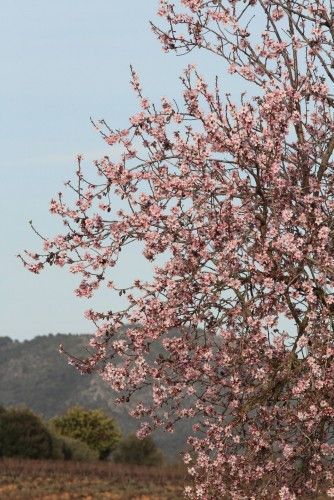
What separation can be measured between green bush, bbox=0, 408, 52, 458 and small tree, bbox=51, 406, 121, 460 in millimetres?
6804

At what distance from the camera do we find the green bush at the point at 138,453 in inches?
1553

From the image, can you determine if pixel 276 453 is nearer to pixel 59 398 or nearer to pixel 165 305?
pixel 165 305

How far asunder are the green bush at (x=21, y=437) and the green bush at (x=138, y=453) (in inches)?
169

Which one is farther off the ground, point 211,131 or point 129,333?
point 211,131

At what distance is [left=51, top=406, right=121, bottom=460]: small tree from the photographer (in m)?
44.1

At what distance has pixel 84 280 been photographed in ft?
37.0

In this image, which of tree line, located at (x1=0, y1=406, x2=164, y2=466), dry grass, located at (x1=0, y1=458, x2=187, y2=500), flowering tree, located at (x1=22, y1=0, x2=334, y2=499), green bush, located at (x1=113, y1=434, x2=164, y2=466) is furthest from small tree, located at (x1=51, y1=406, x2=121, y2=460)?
flowering tree, located at (x1=22, y1=0, x2=334, y2=499)

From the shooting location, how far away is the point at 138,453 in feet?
131

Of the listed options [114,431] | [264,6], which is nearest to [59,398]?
[114,431]

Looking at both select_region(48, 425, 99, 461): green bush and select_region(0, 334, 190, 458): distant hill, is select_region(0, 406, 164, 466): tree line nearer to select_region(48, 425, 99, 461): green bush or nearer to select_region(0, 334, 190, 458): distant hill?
select_region(48, 425, 99, 461): green bush

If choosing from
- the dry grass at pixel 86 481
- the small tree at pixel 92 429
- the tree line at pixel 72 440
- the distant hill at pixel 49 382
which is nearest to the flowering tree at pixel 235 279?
the dry grass at pixel 86 481

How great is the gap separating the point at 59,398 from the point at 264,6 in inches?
4263

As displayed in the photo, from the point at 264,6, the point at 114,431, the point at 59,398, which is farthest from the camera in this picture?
the point at 59,398

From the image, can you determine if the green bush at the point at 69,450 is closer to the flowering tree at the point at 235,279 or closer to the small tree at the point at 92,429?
the small tree at the point at 92,429
